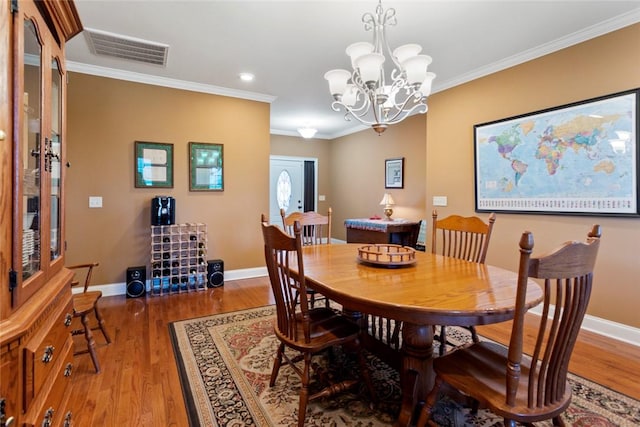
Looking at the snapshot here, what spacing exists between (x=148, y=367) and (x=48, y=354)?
121 cm

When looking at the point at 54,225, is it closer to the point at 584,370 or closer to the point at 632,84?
the point at 584,370

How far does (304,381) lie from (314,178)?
239 inches

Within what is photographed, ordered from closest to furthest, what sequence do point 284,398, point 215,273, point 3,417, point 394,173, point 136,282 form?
1. point 3,417
2. point 284,398
3. point 136,282
4. point 215,273
5. point 394,173

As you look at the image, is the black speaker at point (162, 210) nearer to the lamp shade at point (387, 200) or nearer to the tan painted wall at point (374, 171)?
the lamp shade at point (387, 200)

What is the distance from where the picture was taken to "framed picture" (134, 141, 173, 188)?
384 centimetres

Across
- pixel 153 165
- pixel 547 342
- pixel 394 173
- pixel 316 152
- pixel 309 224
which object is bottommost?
pixel 547 342

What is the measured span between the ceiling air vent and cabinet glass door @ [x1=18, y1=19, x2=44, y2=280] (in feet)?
6.83

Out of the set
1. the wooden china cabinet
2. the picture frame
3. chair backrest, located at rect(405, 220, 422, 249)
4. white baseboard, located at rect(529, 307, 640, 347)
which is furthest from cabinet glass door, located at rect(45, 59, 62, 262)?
the picture frame

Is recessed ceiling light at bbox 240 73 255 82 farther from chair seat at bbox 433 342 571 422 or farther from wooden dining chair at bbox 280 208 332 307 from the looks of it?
chair seat at bbox 433 342 571 422

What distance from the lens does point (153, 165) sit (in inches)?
154

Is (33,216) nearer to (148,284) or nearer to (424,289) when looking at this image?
(424,289)

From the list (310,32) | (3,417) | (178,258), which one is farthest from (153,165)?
(3,417)

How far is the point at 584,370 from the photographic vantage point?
2135 millimetres

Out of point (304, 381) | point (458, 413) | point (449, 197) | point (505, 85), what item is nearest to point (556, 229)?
point (449, 197)
